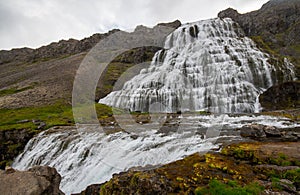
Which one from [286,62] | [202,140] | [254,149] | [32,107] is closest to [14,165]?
[202,140]

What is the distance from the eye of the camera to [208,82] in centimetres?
3912

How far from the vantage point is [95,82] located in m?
66.7

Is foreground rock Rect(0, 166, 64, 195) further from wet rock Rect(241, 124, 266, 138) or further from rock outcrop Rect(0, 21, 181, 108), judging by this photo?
rock outcrop Rect(0, 21, 181, 108)

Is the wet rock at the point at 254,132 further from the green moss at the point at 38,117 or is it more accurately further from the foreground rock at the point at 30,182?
the green moss at the point at 38,117

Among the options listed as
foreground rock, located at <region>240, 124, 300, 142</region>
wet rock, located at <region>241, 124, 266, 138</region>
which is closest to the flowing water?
wet rock, located at <region>241, 124, 266, 138</region>

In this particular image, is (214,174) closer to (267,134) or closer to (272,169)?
(272,169)

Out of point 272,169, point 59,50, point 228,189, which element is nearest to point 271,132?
point 272,169

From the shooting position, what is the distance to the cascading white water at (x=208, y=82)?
34991mm

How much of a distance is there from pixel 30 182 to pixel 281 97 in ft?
114

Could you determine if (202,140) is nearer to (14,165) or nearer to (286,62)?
(14,165)

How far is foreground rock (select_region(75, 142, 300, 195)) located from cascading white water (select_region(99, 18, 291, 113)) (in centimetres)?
2444

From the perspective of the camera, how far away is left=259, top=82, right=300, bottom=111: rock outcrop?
3178 cm

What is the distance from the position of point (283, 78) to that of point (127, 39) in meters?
94.8

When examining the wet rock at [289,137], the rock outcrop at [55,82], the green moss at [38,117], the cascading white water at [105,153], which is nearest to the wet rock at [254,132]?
the cascading white water at [105,153]
